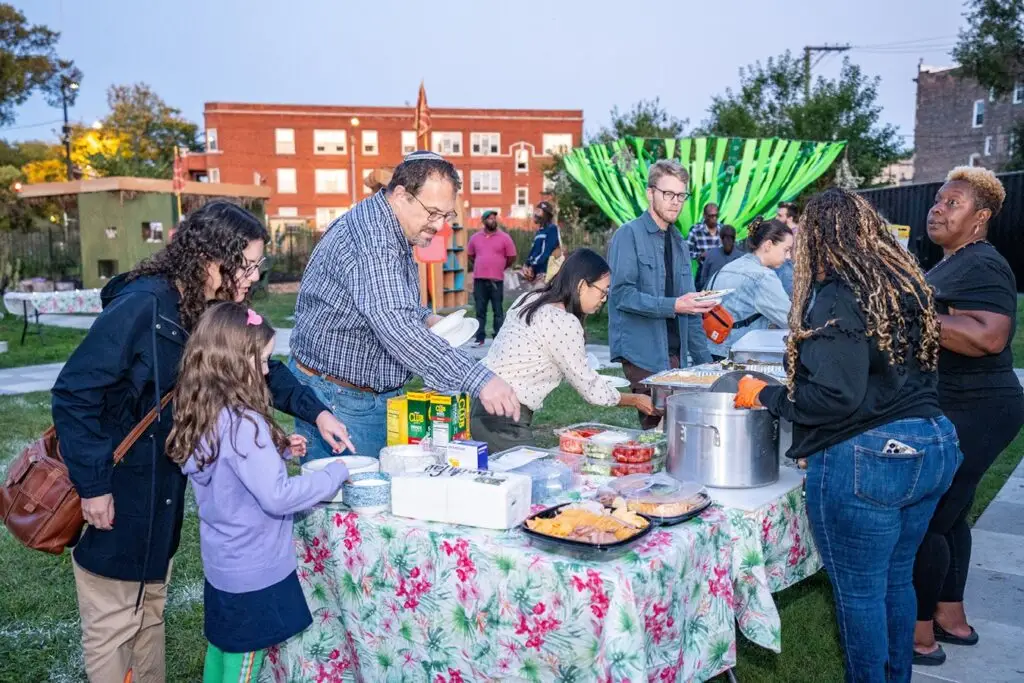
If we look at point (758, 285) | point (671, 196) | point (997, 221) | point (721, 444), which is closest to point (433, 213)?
point (721, 444)

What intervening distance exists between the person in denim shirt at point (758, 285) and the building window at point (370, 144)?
44303 mm

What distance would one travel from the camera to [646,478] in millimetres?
2668

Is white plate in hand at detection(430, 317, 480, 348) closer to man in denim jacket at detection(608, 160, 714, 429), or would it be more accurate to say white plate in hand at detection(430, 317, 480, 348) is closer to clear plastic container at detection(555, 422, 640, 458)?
clear plastic container at detection(555, 422, 640, 458)

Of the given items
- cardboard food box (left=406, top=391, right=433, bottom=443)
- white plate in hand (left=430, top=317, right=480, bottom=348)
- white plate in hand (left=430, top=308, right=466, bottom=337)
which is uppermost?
white plate in hand (left=430, top=308, right=466, bottom=337)

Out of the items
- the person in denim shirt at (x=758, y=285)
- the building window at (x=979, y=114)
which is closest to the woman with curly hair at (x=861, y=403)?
the person in denim shirt at (x=758, y=285)

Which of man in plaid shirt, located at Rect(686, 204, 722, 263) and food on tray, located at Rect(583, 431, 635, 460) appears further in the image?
man in plaid shirt, located at Rect(686, 204, 722, 263)

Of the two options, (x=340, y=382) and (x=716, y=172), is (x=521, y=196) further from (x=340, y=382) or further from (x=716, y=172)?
(x=340, y=382)

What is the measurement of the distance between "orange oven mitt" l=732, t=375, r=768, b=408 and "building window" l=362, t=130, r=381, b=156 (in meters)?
47.3

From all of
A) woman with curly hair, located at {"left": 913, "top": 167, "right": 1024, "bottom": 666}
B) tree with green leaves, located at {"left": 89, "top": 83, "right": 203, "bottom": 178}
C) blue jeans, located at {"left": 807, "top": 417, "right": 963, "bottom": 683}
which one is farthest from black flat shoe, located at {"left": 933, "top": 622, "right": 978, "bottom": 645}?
tree with green leaves, located at {"left": 89, "top": 83, "right": 203, "bottom": 178}

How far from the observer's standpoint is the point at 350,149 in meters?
47.6

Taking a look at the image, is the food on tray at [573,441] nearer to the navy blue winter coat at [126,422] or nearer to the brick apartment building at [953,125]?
the navy blue winter coat at [126,422]

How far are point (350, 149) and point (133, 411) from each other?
155 feet

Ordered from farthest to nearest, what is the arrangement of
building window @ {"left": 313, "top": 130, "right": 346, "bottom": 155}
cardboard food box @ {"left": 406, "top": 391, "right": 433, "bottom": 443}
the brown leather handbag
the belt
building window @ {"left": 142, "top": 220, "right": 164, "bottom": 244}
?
building window @ {"left": 313, "top": 130, "right": 346, "bottom": 155} < building window @ {"left": 142, "top": 220, "right": 164, "bottom": 244} < the belt < cardboard food box @ {"left": 406, "top": 391, "right": 433, "bottom": 443} < the brown leather handbag

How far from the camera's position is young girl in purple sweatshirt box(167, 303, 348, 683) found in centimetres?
227
